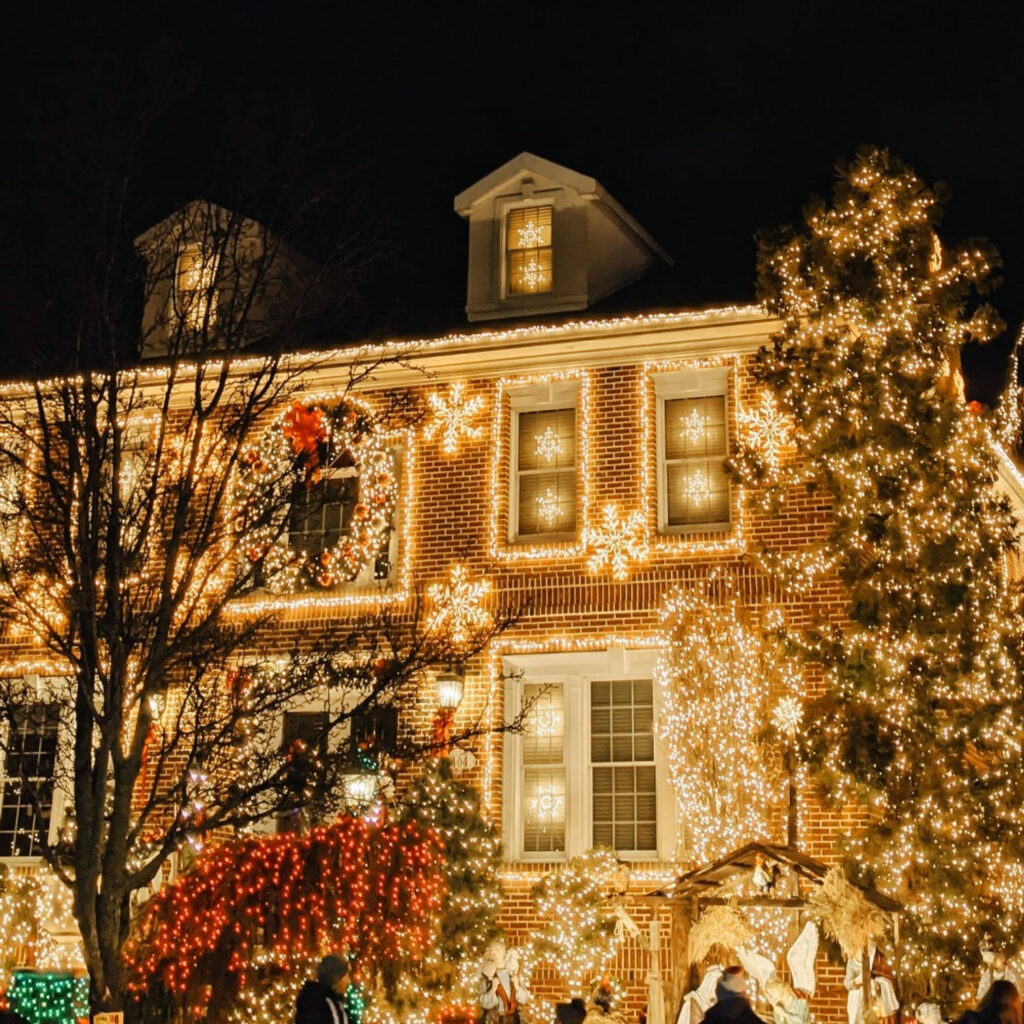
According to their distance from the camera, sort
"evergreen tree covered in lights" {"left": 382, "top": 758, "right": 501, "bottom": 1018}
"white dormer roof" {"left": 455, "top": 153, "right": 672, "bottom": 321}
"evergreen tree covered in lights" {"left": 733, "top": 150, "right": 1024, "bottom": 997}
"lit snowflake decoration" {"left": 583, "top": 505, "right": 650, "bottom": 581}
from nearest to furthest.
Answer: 1. "evergreen tree covered in lights" {"left": 733, "top": 150, "right": 1024, "bottom": 997}
2. "evergreen tree covered in lights" {"left": 382, "top": 758, "right": 501, "bottom": 1018}
3. "lit snowflake decoration" {"left": 583, "top": 505, "right": 650, "bottom": 581}
4. "white dormer roof" {"left": 455, "top": 153, "right": 672, "bottom": 321}

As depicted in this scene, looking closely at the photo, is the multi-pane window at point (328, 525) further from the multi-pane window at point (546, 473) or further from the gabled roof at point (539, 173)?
the gabled roof at point (539, 173)

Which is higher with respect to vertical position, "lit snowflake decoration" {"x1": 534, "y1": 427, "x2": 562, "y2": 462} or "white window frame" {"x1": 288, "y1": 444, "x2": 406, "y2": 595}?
"lit snowflake decoration" {"x1": 534, "y1": 427, "x2": 562, "y2": 462}

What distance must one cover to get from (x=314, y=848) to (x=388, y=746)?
1970 millimetres

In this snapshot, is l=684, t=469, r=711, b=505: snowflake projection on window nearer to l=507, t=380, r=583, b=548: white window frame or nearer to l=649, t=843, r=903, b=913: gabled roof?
l=507, t=380, r=583, b=548: white window frame

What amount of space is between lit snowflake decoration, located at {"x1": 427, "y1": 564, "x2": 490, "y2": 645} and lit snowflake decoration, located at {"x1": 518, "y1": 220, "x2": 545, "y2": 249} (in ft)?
15.6

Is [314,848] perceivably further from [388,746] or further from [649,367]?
[649,367]

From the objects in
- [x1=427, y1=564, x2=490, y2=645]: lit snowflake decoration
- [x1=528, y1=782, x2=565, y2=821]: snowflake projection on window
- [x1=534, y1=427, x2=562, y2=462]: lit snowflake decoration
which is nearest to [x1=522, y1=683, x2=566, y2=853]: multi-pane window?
[x1=528, y1=782, x2=565, y2=821]: snowflake projection on window

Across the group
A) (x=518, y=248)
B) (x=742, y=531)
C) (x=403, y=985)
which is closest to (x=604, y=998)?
(x=403, y=985)

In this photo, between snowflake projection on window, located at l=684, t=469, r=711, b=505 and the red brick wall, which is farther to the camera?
snowflake projection on window, located at l=684, t=469, r=711, b=505

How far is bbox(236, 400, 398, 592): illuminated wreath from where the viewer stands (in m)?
13.0

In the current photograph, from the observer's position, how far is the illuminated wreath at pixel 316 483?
13.0 meters

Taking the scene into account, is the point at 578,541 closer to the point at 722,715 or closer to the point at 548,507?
the point at 548,507

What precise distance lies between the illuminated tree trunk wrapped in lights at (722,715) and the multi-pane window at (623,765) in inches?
24.7

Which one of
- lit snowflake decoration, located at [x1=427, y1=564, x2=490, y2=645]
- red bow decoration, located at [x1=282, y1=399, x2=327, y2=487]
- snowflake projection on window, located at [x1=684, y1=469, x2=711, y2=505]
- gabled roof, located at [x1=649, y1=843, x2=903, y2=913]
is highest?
red bow decoration, located at [x1=282, y1=399, x2=327, y2=487]
